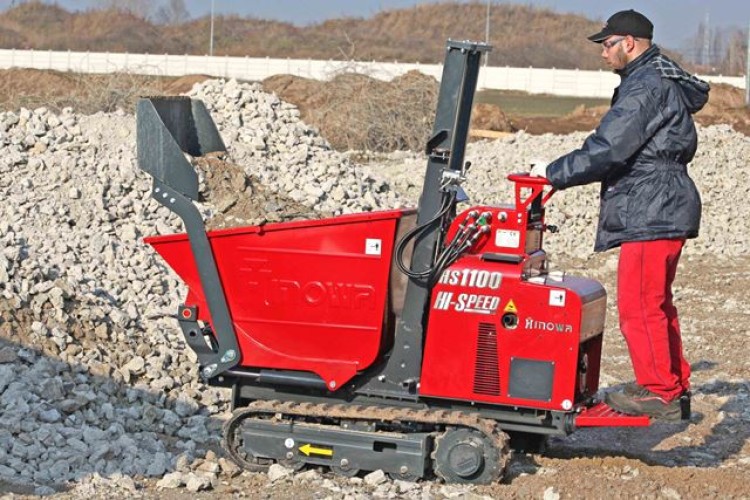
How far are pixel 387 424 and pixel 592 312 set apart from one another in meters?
1.21

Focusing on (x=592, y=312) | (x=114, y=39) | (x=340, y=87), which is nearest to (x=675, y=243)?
(x=592, y=312)

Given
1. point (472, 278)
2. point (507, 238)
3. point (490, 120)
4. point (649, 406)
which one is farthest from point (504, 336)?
point (490, 120)

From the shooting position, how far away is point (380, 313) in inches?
262

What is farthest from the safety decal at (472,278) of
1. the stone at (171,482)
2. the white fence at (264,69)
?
the white fence at (264,69)

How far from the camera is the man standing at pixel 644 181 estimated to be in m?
6.48

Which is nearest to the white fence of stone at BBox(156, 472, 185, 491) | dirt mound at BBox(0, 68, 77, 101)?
dirt mound at BBox(0, 68, 77, 101)

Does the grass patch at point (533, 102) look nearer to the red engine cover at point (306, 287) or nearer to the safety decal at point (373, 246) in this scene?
the red engine cover at point (306, 287)

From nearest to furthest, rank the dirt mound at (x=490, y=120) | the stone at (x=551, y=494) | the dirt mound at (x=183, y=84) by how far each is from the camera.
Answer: the stone at (x=551, y=494)
the dirt mound at (x=490, y=120)
the dirt mound at (x=183, y=84)

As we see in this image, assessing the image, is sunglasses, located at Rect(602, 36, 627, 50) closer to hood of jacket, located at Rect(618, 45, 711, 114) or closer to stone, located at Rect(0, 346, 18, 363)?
hood of jacket, located at Rect(618, 45, 711, 114)

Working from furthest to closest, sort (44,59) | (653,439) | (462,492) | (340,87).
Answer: (44,59), (340,87), (653,439), (462,492)

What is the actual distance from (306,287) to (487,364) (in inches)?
39.7

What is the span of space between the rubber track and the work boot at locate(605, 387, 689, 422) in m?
0.68

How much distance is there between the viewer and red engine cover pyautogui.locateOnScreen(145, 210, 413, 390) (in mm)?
6613

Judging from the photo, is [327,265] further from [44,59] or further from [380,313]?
[44,59]
